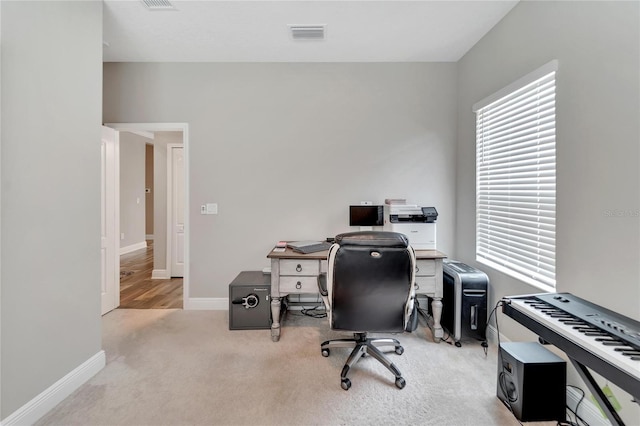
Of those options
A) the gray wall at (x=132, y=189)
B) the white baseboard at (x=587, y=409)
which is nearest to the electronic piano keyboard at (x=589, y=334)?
the white baseboard at (x=587, y=409)

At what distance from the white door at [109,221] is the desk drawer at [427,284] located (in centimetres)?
332

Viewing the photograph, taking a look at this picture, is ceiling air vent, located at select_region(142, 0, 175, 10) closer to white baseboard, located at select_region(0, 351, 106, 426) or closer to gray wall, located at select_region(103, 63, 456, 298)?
gray wall, located at select_region(103, 63, 456, 298)

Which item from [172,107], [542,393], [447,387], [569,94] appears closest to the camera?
[542,393]

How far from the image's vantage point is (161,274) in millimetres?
4277

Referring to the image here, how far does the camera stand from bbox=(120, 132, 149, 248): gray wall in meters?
5.87

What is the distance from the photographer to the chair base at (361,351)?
6.05ft

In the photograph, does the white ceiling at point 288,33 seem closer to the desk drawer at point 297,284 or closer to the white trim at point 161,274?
the desk drawer at point 297,284

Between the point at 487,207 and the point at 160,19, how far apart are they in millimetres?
3368

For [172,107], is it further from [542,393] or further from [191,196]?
[542,393]

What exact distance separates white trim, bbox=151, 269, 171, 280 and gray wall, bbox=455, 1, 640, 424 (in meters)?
4.47

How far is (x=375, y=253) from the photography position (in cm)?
177

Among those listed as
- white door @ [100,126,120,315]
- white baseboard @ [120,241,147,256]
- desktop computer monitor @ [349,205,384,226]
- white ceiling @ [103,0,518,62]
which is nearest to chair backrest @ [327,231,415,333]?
desktop computer monitor @ [349,205,384,226]

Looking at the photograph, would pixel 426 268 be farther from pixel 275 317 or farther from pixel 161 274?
pixel 161 274

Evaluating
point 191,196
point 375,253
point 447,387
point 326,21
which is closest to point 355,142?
point 326,21
